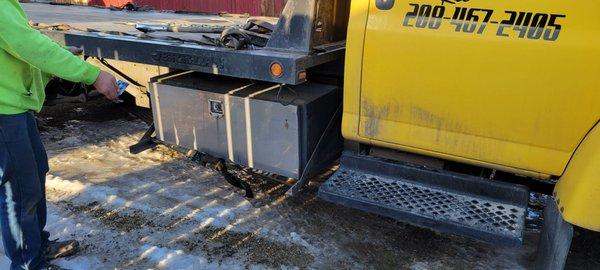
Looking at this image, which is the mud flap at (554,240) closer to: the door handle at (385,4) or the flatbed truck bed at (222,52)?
the door handle at (385,4)

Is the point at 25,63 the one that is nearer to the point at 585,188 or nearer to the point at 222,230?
the point at 222,230

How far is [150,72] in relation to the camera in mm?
3939

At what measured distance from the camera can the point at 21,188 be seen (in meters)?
2.53

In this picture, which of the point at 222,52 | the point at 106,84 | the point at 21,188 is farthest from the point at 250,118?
the point at 21,188

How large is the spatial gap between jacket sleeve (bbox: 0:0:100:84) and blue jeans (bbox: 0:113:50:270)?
367 mm

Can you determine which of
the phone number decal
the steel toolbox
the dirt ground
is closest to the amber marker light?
the steel toolbox

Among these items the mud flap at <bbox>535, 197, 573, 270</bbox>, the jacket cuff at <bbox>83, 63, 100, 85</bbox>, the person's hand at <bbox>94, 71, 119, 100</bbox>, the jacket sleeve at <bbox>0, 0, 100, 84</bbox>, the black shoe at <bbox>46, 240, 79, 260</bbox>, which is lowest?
the black shoe at <bbox>46, 240, 79, 260</bbox>

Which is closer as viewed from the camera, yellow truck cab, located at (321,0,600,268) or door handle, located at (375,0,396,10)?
yellow truck cab, located at (321,0,600,268)

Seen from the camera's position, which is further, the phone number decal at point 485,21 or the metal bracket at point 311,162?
the metal bracket at point 311,162

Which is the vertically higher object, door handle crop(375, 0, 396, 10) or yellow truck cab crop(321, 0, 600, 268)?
door handle crop(375, 0, 396, 10)

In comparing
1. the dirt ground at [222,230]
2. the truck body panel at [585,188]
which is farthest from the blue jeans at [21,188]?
the truck body panel at [585,188]

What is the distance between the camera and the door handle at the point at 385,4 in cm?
257

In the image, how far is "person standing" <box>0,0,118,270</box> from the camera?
2.21 m

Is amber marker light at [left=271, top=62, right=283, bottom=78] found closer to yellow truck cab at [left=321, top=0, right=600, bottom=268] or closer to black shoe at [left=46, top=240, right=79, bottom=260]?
yellow truck cab at [left=321, top=0, right=600, bottom=268]
